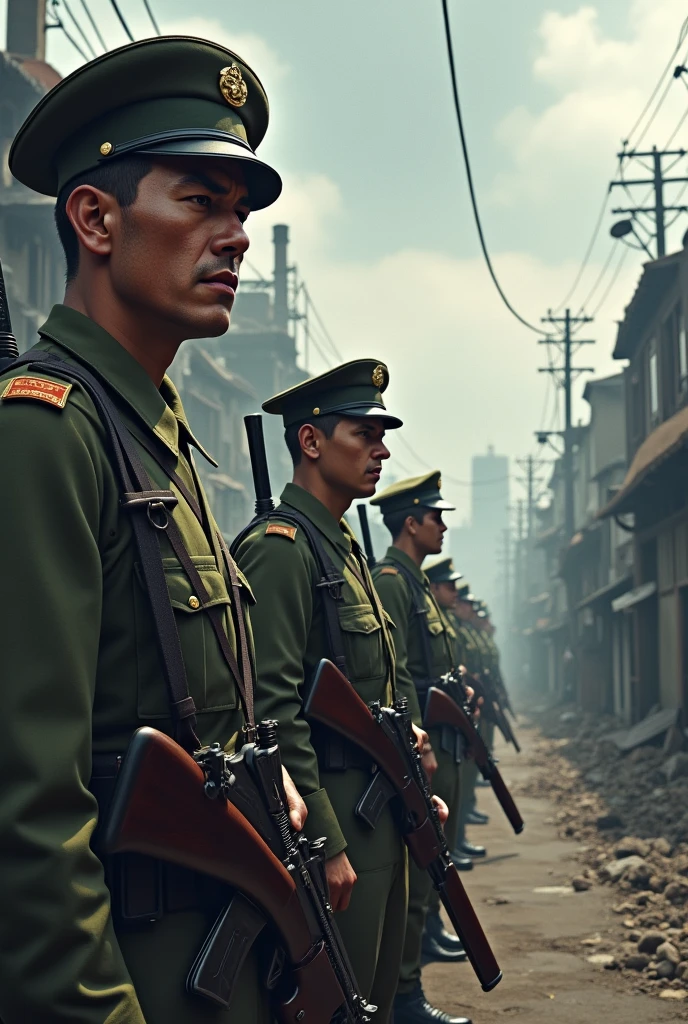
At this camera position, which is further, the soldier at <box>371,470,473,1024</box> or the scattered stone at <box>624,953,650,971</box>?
the scattered stone at <box>624,953,650,971</box>

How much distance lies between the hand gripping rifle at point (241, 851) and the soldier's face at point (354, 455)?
2.14m

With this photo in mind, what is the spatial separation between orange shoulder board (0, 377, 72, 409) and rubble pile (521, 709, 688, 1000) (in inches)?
218

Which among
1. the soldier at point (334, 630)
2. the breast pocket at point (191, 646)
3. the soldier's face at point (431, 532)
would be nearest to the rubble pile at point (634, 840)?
the soldier's face at point (431, 532)

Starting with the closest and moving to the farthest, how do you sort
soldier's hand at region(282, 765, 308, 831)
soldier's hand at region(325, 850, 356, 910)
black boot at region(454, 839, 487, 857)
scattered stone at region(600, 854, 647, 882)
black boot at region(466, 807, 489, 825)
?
soldier's hand at region(282, 765, 308, 831)
soldier's hand at region(325, 850, 356, 910)
scattered stone at region(600, 854, 647, 882)
black boot at region(454, 839, 487, 857)
black boot at region(466, 807, 489, 825)

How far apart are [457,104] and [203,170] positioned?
32.6 ft

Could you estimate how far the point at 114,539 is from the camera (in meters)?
1.88

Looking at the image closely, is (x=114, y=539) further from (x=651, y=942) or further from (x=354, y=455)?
(x=651, y=942)

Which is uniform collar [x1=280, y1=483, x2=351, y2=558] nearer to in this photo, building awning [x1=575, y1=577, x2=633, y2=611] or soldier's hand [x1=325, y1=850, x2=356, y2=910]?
soldier's hand [x1=325, y1=850, x2=356, y2=910]

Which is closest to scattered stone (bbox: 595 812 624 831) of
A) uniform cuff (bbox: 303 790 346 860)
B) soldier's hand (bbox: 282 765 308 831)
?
uniform cuff (bbox: 303 790 346 860)

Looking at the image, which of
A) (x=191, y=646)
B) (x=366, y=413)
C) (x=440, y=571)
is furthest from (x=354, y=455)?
(x=440, y=571)

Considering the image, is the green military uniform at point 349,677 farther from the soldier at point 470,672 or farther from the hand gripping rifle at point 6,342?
the soldier at point 470,672

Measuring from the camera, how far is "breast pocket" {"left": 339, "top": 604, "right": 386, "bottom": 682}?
152 inches

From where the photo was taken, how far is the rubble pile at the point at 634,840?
6.86 metres

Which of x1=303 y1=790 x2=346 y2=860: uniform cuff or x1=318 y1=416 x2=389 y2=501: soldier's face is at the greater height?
x1=318 y1=416 x2=389 y2=501: soldier's face
